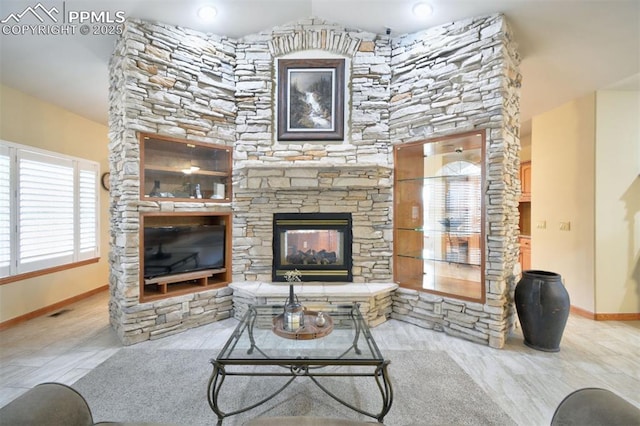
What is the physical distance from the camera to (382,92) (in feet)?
11.2

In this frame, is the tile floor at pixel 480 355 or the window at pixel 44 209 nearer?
the tile floor at pixel 480 355

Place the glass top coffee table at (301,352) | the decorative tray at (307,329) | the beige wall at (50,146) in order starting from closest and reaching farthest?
the glass top coffee table at (301,352), the decorative tray at (307,329), the beige wall at (50,146)

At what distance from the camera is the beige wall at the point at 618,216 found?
353 cm

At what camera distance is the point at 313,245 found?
3582 mm

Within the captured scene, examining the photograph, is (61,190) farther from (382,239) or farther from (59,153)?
(382,239)

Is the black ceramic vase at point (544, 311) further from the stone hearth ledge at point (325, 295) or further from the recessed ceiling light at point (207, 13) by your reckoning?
the recessed ceiling light at point (207, 13)

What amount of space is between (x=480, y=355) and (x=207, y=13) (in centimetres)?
432

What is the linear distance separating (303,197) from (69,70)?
3.11 m

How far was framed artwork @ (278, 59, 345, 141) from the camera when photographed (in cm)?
343

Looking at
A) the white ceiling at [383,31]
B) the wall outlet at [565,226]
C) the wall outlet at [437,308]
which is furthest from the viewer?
the wall outlet at [565,226]

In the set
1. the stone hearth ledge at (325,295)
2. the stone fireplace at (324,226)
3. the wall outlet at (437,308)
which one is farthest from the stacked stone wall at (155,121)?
the wall outlet at (437,308)

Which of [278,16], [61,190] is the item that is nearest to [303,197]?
[278,16]

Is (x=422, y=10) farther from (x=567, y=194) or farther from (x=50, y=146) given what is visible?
(x=50, y=146)

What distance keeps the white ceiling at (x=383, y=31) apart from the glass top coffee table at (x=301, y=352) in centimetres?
305
